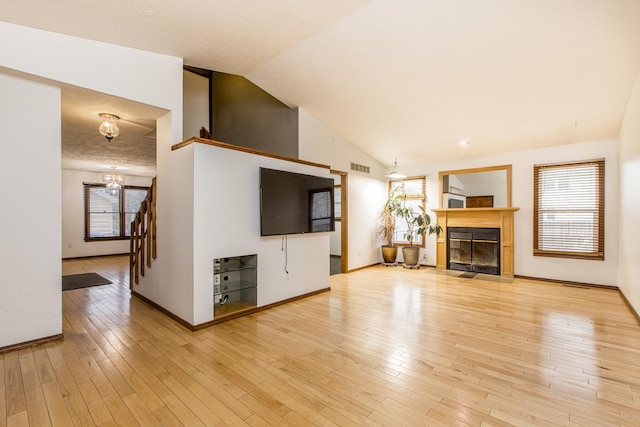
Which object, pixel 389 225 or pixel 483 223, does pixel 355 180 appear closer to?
pixel 389 225

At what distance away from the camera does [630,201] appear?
3.94 meters

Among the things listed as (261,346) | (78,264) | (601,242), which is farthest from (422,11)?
(78,264)

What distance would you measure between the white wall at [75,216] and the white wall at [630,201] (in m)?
11.8

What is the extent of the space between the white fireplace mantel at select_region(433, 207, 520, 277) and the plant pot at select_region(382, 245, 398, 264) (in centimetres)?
100

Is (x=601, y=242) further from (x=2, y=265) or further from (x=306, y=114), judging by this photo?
(x=2, y=265)

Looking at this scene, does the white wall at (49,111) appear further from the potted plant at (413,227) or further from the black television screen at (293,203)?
the potted plant at (413,227)

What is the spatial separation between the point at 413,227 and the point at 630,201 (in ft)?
12.7

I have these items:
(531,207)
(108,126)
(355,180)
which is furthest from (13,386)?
(531,207)

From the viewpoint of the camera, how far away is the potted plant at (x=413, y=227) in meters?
6.89

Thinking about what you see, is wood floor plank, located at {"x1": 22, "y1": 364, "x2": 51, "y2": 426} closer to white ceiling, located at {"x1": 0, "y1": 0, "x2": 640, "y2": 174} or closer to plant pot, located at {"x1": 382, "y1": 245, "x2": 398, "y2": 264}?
white ceiling, located at {"x1": 0, "y1": 0, "x2": 640, "y2": 174}

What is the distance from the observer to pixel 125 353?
107 inches

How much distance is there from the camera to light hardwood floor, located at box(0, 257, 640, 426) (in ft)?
6.18

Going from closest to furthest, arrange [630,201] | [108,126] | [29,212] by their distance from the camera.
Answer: [29,212] → [108,126] → [630,201]

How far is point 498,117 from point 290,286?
4.30 meters
